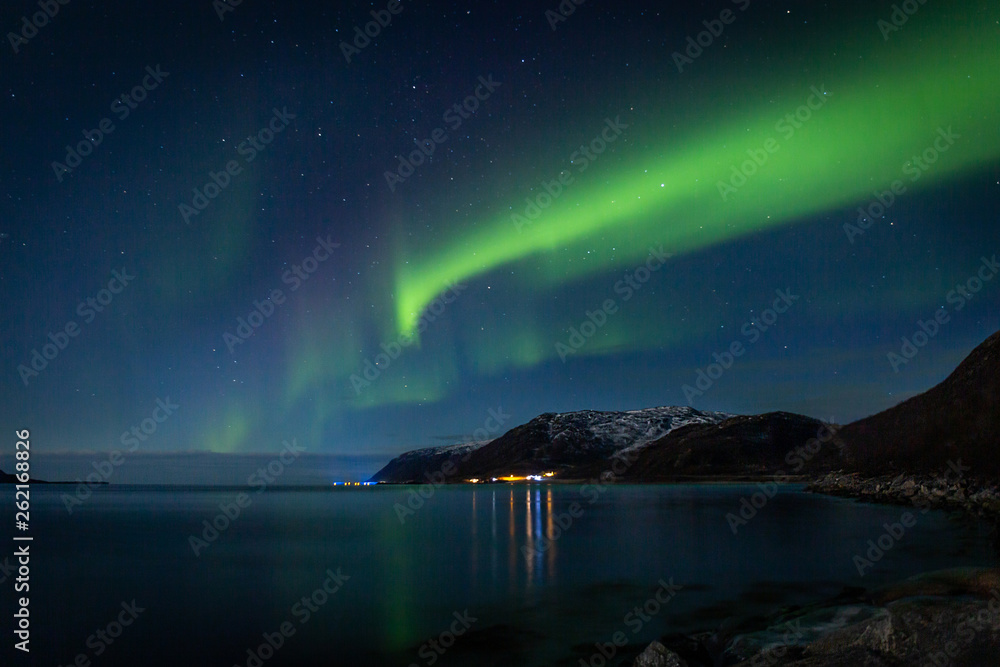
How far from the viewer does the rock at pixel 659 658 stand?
1449 centimetres

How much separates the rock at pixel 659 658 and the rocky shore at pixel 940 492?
5007 cm

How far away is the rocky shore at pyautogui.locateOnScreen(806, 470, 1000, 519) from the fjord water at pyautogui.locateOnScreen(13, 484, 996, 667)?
607 centimetres

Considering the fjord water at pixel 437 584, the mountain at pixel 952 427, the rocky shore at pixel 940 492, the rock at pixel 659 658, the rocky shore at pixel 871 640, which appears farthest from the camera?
the mountain at pixel 952 427

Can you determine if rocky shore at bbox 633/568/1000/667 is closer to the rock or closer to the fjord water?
the rock

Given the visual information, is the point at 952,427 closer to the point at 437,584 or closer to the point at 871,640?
the point at 437,584

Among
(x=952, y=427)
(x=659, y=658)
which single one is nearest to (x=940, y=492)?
(x=952, y=427)

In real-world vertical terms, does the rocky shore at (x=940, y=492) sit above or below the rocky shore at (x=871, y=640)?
below

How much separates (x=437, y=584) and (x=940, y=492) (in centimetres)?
6661

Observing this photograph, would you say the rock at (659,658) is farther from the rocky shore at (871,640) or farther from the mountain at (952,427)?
the mountain at (952,427)

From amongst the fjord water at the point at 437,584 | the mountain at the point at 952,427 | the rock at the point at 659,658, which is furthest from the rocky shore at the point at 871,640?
the mountain at the point at 952,427

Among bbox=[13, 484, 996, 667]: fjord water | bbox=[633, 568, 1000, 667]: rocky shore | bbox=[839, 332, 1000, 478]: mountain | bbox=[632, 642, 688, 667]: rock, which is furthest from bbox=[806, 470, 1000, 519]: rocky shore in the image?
bbox=[632, 642, 688, 667]: rock

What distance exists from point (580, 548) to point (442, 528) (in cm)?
2473

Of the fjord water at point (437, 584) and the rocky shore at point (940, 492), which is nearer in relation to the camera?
the fjord water at point (437, 584)

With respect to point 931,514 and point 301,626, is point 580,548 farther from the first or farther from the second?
point 931,514
